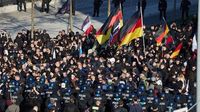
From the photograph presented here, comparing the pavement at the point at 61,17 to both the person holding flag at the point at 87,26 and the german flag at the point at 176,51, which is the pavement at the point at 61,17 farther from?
the german flag at the point at 176,51

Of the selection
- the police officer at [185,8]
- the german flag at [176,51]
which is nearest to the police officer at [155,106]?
the german flag at [176,51]

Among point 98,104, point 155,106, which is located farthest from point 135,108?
point 98,104

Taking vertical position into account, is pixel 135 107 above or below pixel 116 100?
above

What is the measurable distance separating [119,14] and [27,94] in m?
6.41

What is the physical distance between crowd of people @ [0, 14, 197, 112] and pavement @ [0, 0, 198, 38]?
36.5 ft

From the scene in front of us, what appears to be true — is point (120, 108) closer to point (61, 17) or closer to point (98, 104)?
point (98, 104)

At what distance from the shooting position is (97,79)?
24859 millimetres

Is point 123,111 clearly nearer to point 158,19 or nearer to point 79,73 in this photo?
point 79,73

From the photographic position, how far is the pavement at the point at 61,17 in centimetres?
4253

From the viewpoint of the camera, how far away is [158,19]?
146 feet

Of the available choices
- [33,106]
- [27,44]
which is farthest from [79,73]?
[27,44]

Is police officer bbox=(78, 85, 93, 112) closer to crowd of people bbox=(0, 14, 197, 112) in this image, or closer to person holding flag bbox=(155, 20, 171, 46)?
crowd of people bbox=(0, 14, 197, 112)

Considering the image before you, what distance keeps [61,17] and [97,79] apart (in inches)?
817

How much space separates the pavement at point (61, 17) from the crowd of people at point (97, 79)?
11111 mm
